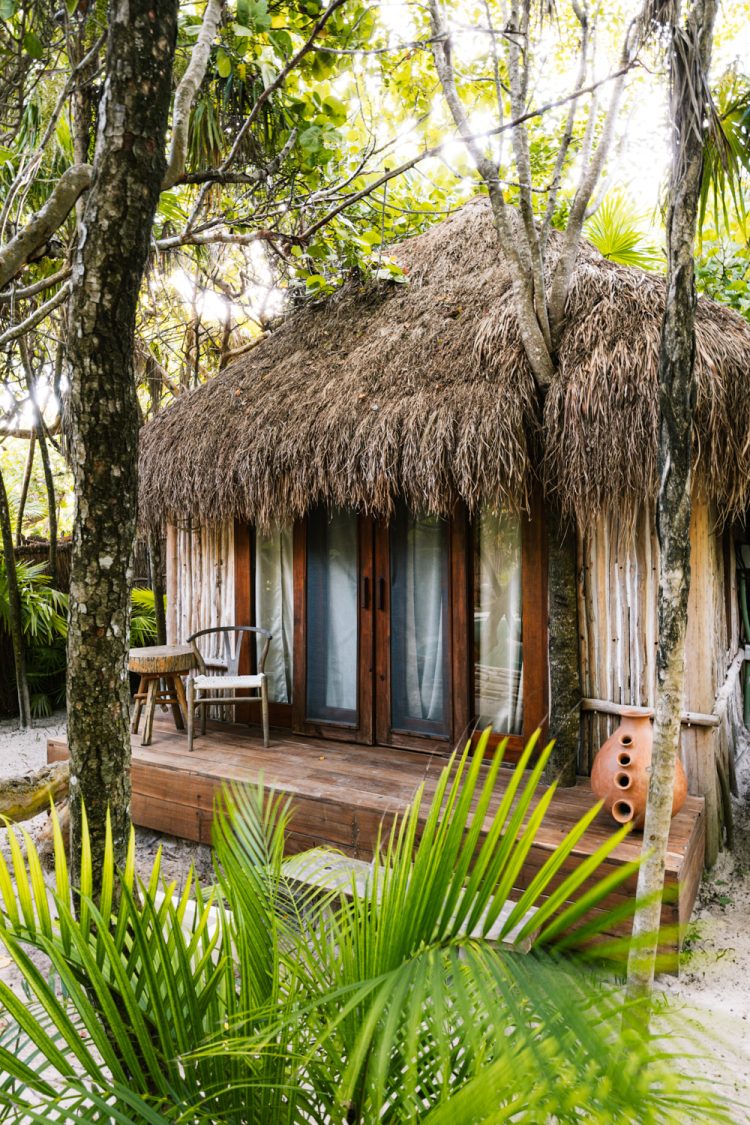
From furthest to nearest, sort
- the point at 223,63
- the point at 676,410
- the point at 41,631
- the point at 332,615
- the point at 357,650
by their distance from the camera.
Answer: the point at 41,631 < the point at 332,615 < the point at 357,650 < the point at 223,63 < the point at 676,410

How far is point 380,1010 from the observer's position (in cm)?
70

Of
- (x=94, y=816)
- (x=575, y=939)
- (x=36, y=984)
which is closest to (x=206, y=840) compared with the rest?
(x=94, y=816)

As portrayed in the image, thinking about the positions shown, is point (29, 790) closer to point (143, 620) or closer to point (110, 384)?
point (110, 384)

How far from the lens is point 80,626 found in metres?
1.40

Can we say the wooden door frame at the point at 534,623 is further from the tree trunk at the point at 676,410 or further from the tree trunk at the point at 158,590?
the tree trunk at the point at 158,590

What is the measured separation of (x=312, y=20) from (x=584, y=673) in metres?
3.43

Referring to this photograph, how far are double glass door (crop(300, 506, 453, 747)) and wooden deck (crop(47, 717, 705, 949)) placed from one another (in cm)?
20

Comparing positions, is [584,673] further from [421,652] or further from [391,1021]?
[391,1021]

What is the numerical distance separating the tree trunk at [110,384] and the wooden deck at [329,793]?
153 cm

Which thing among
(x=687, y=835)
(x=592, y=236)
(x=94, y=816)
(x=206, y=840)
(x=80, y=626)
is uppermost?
(x=592, y=236)

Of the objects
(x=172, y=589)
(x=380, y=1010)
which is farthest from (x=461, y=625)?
(x=380, y=1010)

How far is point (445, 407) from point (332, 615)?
5.47 ft

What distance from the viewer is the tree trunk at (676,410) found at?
194cm

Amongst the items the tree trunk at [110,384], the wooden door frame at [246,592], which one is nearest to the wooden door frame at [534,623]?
the wooden door frame at [246,592]
